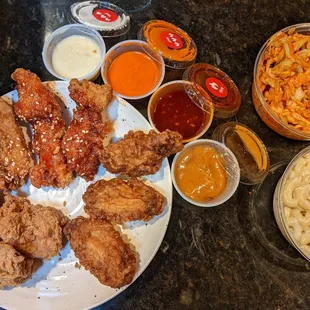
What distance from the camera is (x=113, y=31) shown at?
2.76 metres

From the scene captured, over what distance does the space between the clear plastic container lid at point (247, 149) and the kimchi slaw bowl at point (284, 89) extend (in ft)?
0.52

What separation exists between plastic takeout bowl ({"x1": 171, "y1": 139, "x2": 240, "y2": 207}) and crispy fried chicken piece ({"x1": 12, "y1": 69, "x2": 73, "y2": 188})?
0.62 metres

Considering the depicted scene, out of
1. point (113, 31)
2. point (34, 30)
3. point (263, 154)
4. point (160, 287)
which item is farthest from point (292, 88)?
point (34, 30)

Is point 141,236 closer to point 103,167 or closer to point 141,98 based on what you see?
point 103,167

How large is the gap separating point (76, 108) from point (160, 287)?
3.60 feet

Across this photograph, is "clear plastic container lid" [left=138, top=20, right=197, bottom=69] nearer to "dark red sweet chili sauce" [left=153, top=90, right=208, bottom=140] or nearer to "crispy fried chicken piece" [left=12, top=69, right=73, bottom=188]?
"dark red sweet chili sauce" [left=153, top=90, right=208, bottom=140]

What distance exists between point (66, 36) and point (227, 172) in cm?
124

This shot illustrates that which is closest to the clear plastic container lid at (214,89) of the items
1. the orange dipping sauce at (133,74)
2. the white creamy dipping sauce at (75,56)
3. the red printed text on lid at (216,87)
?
the red printed text on lid at (216,87)

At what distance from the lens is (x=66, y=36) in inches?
107

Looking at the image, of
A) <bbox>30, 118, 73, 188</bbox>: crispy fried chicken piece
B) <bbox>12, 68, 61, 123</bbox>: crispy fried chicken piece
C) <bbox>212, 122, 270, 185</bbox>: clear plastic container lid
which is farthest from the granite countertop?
<bbox>30, 118, 73, 188</bbox>: crispy fried chicken piece

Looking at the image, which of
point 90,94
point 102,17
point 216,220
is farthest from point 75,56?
point 216,220

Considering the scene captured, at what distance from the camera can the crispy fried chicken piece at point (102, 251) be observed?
226 centimetres

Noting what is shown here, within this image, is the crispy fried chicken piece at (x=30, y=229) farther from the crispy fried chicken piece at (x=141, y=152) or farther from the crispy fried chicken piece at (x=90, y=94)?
the crispy fried chicken piece at (x=90, y=94)

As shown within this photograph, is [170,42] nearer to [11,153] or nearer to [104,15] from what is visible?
[104,15]
